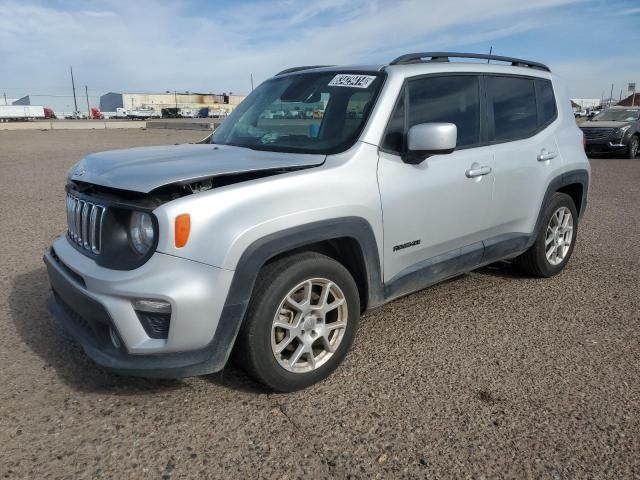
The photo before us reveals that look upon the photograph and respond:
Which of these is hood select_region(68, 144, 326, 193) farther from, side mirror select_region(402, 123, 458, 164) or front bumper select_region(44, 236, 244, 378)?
side mirror select_region(402, 123, 458, 164)

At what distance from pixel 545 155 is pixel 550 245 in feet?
2.98

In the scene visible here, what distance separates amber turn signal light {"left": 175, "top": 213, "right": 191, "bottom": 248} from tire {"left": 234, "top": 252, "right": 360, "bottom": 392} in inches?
18.8

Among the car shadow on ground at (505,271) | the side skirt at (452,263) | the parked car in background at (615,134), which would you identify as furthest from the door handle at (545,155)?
the parked car in background at (615,134)

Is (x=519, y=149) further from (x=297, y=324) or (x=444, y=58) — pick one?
(x=297, y=324)

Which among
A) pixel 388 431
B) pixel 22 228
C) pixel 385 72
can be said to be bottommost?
pixel 388 431

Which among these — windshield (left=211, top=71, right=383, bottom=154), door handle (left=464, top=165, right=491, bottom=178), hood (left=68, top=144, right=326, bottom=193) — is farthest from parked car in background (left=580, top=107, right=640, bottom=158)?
hood (left=68, top=144, right=326, bottom=193)

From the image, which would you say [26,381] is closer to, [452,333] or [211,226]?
[211,226]

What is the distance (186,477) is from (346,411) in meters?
0.89

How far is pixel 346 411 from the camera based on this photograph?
2826 mm

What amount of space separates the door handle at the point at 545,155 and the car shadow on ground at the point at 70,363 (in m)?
3.01

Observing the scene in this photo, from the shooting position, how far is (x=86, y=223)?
2.94 metres

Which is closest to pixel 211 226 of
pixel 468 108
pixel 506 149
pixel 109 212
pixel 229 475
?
pixel 109 212

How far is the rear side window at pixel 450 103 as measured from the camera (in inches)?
140

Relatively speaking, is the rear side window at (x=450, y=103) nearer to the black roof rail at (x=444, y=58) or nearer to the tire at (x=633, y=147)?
the black roof rail at (x=444, y=58)
